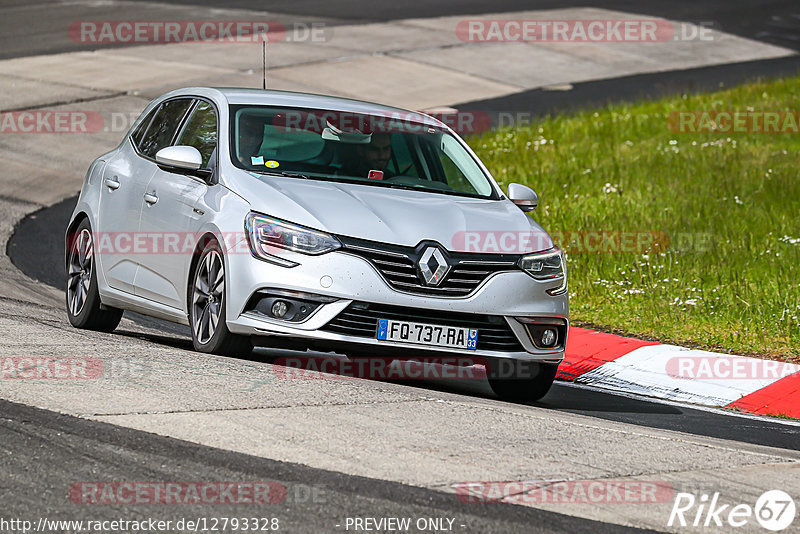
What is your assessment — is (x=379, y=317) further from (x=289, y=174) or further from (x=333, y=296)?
(x=289, y=174)

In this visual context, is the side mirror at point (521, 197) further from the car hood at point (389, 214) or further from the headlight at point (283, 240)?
the headlight at point (283, 240)

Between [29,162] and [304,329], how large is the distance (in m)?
11.1

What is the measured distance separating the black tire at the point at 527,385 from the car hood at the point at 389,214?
2.62ft

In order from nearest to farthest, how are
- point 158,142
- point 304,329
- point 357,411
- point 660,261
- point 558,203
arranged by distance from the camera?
point 357,411 < point 304,329 < point 158,142 < point 660,261 < point 558,203

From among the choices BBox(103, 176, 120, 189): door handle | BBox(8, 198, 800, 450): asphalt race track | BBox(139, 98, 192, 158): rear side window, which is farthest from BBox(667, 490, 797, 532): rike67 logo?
BBox(103, 176, 120, 189): door handle

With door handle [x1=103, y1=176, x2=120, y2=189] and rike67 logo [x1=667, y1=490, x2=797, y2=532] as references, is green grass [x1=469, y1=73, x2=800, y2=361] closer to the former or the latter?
door handle [x1=103, y1=176, x2=120, y2=189]

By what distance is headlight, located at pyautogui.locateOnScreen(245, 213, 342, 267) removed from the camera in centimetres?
732

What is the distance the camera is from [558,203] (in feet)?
50.3

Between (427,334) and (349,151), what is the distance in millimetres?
1584

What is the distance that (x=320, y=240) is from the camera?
7.33m

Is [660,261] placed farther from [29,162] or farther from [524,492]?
[29,162]

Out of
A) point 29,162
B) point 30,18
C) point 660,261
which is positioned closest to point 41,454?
point 660,261

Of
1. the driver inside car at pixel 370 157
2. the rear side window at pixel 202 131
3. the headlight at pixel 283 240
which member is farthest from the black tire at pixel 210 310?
the driver inside car at pixel 370 157

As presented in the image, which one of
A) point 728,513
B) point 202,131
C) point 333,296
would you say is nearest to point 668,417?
point 333,296
